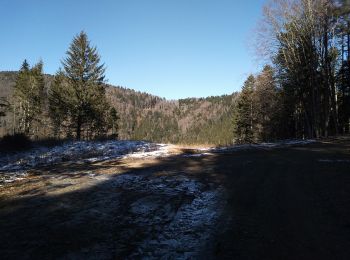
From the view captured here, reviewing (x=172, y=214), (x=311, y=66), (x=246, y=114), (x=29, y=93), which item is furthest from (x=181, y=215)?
(x=29, y=93)

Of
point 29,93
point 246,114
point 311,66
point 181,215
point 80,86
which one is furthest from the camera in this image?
point 29,93

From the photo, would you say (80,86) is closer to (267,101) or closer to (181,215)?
(267,101)

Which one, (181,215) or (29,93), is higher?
(29,93)

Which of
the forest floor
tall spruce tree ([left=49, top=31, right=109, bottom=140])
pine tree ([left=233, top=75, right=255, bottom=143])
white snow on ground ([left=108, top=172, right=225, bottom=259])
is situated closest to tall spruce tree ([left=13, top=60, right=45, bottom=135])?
tall spruce tree ([left=49, top=31, right=109, bottom=140])

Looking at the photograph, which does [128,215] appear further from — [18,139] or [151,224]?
[18,139]

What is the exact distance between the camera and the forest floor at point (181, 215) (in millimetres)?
4891

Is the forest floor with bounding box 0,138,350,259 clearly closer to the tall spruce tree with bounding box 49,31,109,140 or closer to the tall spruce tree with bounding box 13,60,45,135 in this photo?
the tall spruce tree with bounding box 49,31,109,140

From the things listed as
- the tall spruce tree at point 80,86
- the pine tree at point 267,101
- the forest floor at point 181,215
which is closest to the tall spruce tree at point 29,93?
the tall spruce tree at point 80,86

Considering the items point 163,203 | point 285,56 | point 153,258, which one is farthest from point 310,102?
point 153,258

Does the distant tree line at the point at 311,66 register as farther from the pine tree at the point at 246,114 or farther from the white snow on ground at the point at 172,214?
the white snow on ground at the point at 172,214

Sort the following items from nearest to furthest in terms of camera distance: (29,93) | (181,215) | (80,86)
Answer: (181,215), (80,86), (29,93)

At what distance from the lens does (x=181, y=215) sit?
21.5 feet

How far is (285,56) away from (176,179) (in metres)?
22.1

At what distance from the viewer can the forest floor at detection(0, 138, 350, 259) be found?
489 centimetres
